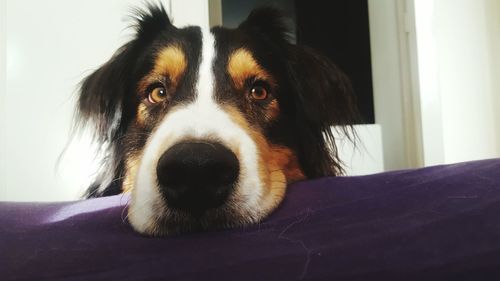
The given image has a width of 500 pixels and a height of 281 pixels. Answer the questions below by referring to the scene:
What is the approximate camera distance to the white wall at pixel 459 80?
8.00 ft

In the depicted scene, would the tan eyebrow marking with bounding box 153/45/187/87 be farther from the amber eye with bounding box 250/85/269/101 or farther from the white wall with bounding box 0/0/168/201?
the white wall with bounding box 0/0/168/201

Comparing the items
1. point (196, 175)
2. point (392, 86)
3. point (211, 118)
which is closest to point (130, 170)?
point (211, 118)

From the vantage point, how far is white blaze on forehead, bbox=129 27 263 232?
2.27ft

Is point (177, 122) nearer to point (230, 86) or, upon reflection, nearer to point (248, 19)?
point (230, 86)

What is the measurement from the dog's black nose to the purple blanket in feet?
0.33

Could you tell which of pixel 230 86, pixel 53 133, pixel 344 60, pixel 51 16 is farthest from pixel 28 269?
pixel 344 60

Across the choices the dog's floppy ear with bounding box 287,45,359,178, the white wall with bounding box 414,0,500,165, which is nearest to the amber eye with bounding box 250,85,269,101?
the dog's floppy ear with bounding box 287,45,359,178

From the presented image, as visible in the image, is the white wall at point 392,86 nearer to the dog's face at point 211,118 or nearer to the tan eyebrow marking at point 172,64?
the dog's face at point 211,118

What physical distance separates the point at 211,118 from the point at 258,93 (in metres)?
0.30

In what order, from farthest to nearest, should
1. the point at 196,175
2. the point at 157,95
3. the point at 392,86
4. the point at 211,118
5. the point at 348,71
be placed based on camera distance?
the point at 348,71
the point at 392,86
the point at 157,95
the point at 211,118
the point at 196,175

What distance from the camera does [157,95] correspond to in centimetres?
107

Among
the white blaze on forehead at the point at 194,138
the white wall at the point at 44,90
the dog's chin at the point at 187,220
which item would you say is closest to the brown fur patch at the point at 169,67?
the white blaze on forehead at the point at 194,138

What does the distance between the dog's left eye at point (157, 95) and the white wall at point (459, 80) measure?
196 centimetres

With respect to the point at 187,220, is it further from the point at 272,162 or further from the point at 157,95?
the point at 157,95
